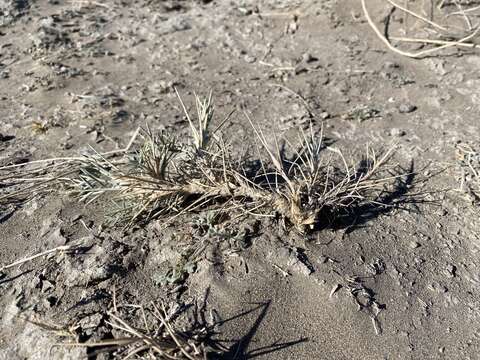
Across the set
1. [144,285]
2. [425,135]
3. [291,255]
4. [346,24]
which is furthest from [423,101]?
[144,285]

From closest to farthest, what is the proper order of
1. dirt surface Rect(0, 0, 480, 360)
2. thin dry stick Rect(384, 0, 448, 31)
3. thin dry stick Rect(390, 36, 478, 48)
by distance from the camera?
dirt surface Rect(0, 0, 480, 360)
thin dry stick Rect(390, 36, 478, 48)
thin dry stick Rect(384, 0, 448, 31)

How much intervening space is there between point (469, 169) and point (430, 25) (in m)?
1.36

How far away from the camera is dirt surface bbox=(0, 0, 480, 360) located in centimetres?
173

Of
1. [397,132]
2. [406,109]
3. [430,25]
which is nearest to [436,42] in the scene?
[430,25]

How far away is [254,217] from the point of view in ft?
6.64

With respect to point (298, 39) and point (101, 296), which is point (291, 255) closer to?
point (101, 296)

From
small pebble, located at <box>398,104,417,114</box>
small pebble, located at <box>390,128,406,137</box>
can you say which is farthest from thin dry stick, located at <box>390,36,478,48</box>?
small pebble, located at <box>390,128,406,137</box>

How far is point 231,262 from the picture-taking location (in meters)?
1.88

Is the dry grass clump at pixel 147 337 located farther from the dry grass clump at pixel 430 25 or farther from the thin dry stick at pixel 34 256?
the dry grass clump at pixel 430 25

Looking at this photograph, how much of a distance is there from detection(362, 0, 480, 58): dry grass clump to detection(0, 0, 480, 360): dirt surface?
3.3 inches

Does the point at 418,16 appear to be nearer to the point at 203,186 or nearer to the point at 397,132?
the point at 397,132

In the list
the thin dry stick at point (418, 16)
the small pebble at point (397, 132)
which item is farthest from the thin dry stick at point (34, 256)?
the thin dry stick at point (418, 16)

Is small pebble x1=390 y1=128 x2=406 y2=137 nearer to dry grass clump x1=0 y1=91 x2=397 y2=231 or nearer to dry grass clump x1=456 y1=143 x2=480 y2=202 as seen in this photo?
dry grass clump x1=456 y1=143 x2=480 y2=202

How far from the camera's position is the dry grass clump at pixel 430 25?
3.14 m
